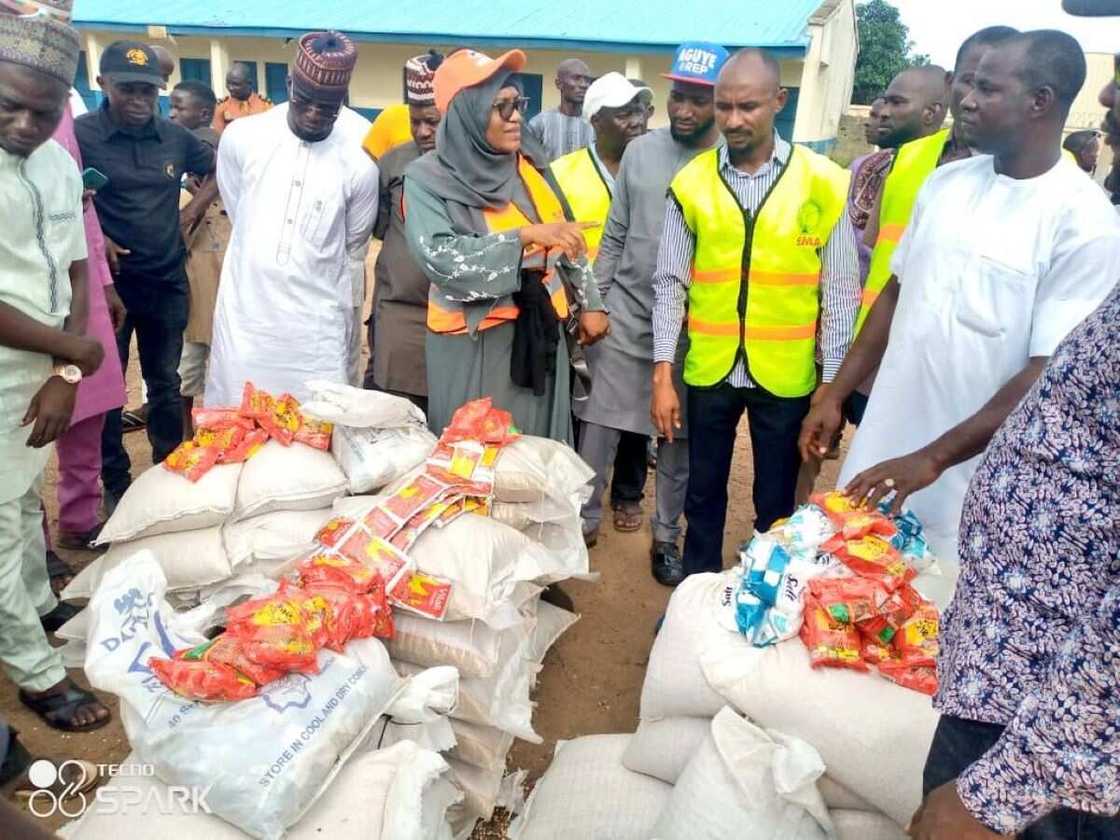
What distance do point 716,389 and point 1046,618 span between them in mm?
1900

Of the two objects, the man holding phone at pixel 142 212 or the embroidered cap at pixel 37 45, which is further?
the man holding phone at pixel 142 212

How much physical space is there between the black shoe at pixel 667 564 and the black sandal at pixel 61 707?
205 cm

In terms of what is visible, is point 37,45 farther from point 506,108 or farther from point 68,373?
point 506,108

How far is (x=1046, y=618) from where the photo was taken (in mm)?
1068

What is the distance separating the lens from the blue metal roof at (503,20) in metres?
14.3

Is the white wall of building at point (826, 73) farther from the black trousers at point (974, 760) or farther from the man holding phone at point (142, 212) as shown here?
the black trousers at point (974, 760)

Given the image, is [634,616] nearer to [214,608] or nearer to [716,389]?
[716,389]

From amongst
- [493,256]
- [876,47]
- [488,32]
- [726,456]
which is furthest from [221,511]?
[876,47]

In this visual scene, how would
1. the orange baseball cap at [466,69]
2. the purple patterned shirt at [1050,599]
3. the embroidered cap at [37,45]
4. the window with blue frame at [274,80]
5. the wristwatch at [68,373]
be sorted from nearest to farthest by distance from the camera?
1. the purple patterned shirt at [1050,599]
2. the embroidered cap at [37,45]
3. the wristwatch at [68,373]
4. the orange baseball cap at [466,69]
5. the window with blue frame at [274,80]

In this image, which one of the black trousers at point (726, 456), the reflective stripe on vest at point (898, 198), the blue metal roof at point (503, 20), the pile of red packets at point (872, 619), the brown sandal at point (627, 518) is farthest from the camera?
the blue metal roof at point (503, 20)

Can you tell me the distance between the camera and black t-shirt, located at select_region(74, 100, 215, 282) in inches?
145

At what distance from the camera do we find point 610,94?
4020mm

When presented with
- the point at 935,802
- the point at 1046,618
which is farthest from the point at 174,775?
the point at 1046,618

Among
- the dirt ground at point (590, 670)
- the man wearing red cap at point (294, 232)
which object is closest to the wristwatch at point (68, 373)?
the man wearing red cap at point (294, 232)
